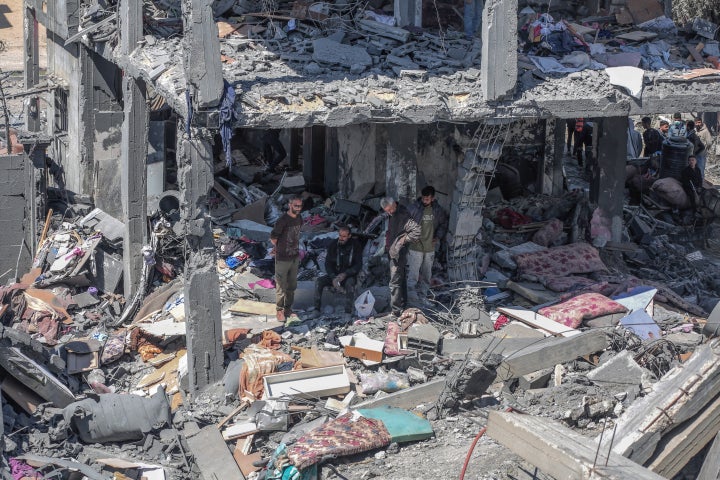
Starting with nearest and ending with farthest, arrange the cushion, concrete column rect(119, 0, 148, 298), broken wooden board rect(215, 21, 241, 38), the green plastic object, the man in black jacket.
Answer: the green plastic object → broken wooden board rect(215, 21, 241, 38) → the cushion → concrete column rect(119, 0, 148, 298) → the man in black jacket

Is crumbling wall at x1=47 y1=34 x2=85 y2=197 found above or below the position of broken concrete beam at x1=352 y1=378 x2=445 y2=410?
above

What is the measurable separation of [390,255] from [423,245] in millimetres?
509

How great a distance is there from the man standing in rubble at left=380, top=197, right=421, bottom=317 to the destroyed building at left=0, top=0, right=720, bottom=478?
2.10ft

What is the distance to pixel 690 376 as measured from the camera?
715cm

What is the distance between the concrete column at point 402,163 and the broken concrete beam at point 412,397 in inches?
142

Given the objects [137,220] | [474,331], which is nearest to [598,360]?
[474,331]

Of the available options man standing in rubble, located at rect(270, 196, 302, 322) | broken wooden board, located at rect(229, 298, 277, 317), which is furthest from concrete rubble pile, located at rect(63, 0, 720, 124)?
broken wooden board, located at rect(229, 298, 277, 317)

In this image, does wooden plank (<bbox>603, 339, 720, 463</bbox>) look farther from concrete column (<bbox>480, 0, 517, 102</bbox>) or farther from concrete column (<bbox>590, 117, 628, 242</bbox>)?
concrete column (<bbox>590, 117, 628, 242</bbox>)

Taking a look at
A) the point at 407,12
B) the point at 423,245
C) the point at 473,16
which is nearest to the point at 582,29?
the point at 473,16

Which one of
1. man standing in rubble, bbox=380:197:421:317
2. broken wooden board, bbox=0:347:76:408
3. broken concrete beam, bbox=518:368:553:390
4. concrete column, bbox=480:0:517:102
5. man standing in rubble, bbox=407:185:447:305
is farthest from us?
man standing in rubble, bbox=407:185:447:305

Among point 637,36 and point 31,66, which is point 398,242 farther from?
point 31,66

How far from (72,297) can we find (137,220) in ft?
5.50

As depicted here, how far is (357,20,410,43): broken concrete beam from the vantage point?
1427 centimetres

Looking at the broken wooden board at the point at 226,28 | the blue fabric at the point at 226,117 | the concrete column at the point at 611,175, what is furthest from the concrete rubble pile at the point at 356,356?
the broken wooden board at the point at 226,28
